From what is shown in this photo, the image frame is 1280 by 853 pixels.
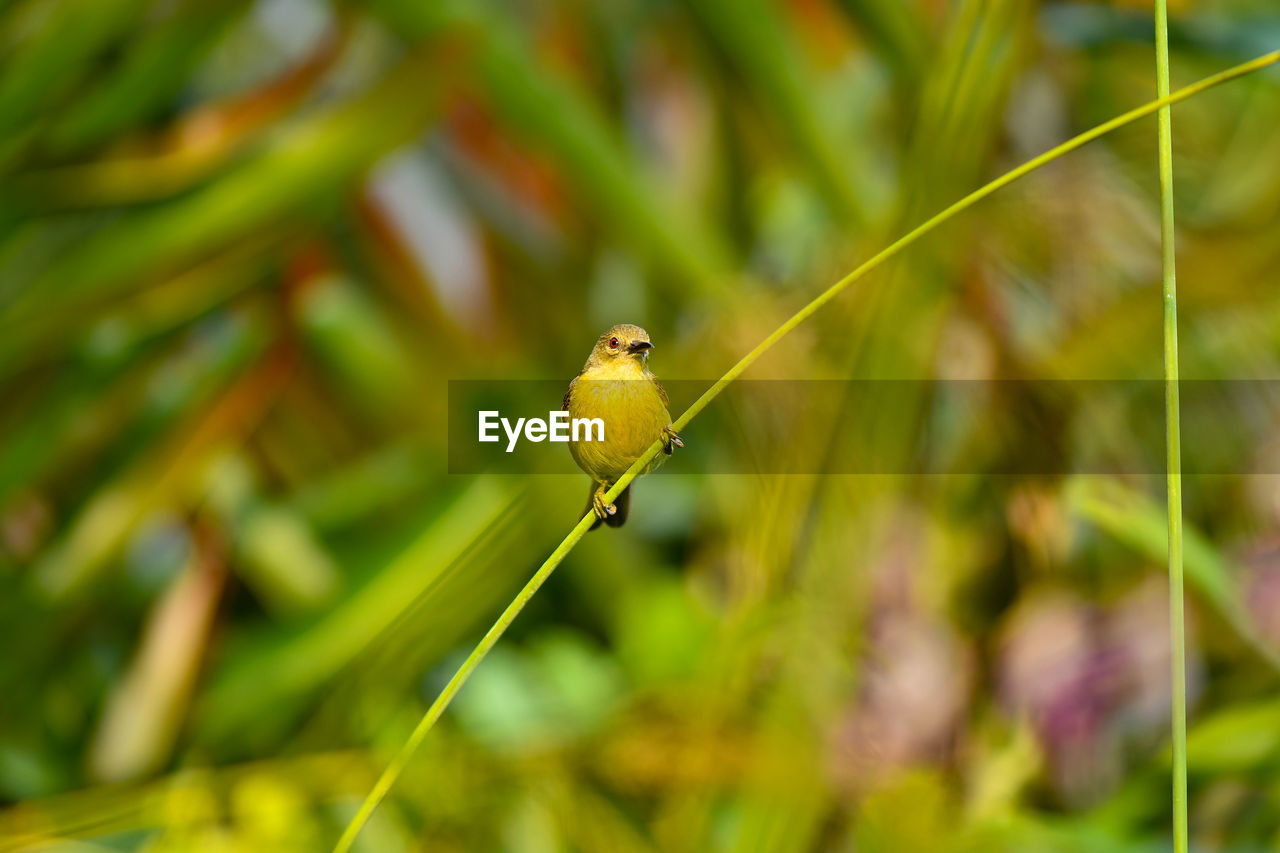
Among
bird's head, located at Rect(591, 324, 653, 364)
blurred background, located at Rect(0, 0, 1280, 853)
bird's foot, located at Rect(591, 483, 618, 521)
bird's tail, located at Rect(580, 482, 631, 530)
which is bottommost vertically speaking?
bird's foot, located at Rect(591, 483, 618, 521)

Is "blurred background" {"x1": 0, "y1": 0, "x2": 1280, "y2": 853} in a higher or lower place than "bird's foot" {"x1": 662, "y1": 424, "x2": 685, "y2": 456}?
higher

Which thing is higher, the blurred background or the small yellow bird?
the blurred background

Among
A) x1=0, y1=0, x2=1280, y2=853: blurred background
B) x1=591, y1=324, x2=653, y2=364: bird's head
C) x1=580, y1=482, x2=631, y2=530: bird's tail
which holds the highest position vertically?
x1=0, y1=0, x2=1280, y2=853: blurred background

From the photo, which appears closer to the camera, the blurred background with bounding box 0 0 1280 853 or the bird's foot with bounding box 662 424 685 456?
the bird's foot with bounding box 662 424 685 456
